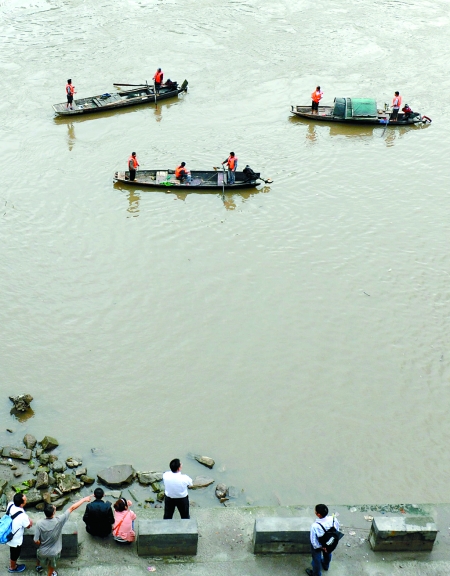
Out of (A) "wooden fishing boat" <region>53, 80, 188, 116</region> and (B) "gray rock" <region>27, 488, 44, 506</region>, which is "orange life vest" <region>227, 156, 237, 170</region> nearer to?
(A) "wooden fishing boat" <region>53, 80, 188, 116</region>

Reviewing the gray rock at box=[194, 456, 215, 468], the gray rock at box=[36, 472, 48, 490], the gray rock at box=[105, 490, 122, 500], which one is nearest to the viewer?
the gray rock at box=[105, 490, 122, 500]

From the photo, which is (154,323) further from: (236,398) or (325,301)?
(325,301)

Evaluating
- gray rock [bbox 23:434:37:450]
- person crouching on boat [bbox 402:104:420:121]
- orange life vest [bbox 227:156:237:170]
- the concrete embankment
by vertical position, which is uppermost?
person crouching on boat [bbox 402:104:420:121]

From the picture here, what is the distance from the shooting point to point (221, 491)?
512 inches

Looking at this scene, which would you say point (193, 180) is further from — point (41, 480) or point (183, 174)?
point (41, 480)

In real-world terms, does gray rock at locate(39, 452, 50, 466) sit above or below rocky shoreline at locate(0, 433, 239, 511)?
above

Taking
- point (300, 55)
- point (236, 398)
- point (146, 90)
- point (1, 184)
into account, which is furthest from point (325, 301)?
point (300, 55)

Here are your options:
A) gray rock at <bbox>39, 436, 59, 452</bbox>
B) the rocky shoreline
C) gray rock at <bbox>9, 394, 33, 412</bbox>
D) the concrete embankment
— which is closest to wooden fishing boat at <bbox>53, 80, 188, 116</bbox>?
gray rock at <bbox>9, 394, 33, 412</bbox>

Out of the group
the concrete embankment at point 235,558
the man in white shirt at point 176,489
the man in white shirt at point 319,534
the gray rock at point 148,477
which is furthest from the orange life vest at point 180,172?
the man in white shirt at point 319,534

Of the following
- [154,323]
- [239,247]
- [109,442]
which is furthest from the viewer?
[239,247]

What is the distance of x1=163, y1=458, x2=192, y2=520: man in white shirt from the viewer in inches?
414

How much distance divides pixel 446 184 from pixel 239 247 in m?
8.72

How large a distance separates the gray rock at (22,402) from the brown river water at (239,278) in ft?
0.95

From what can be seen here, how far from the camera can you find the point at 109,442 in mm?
14289
